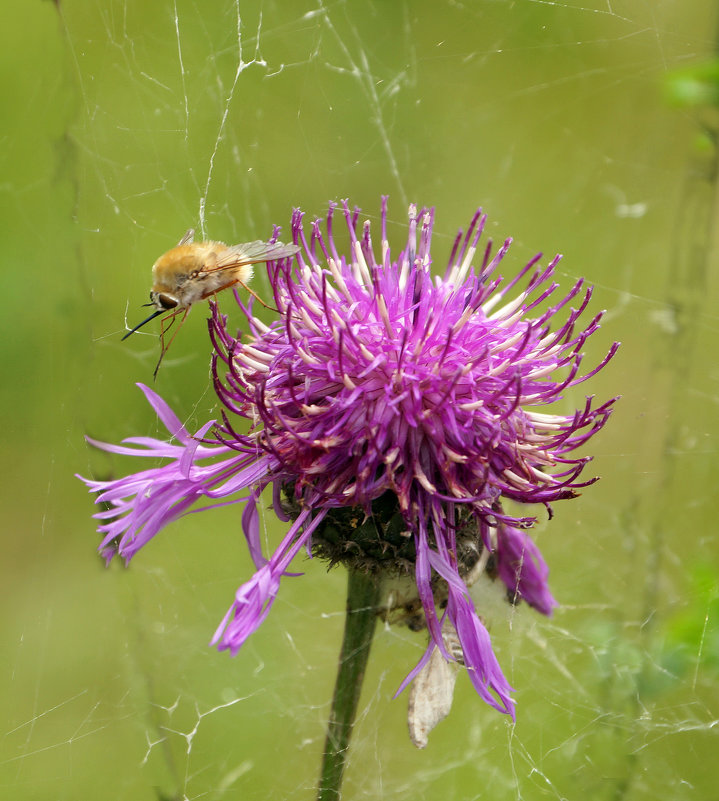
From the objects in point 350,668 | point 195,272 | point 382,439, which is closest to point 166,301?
point 195,272

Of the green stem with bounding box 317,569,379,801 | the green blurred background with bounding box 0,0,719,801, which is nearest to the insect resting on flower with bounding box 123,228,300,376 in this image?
the green blurred background with bounding box 0,0,719,801

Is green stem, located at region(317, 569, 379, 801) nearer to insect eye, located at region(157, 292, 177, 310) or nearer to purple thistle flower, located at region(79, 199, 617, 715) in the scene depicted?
purple thistle flower, located at region(79, 199, 617, 715)

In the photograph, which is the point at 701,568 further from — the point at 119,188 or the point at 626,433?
the point at 119,188

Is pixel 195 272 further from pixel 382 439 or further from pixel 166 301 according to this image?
pixel 382 439

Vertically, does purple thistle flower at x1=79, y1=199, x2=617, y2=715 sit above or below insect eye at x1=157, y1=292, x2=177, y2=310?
below

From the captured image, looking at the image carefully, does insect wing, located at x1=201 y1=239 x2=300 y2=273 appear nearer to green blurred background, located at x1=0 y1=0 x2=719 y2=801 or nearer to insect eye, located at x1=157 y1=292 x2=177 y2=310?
insect eye, located at x1=157 y1=292 x2=177 y2=310

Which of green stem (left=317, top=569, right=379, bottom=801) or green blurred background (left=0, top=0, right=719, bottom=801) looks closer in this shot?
green stem (left=317, top=569, right=379, bottom=801)
